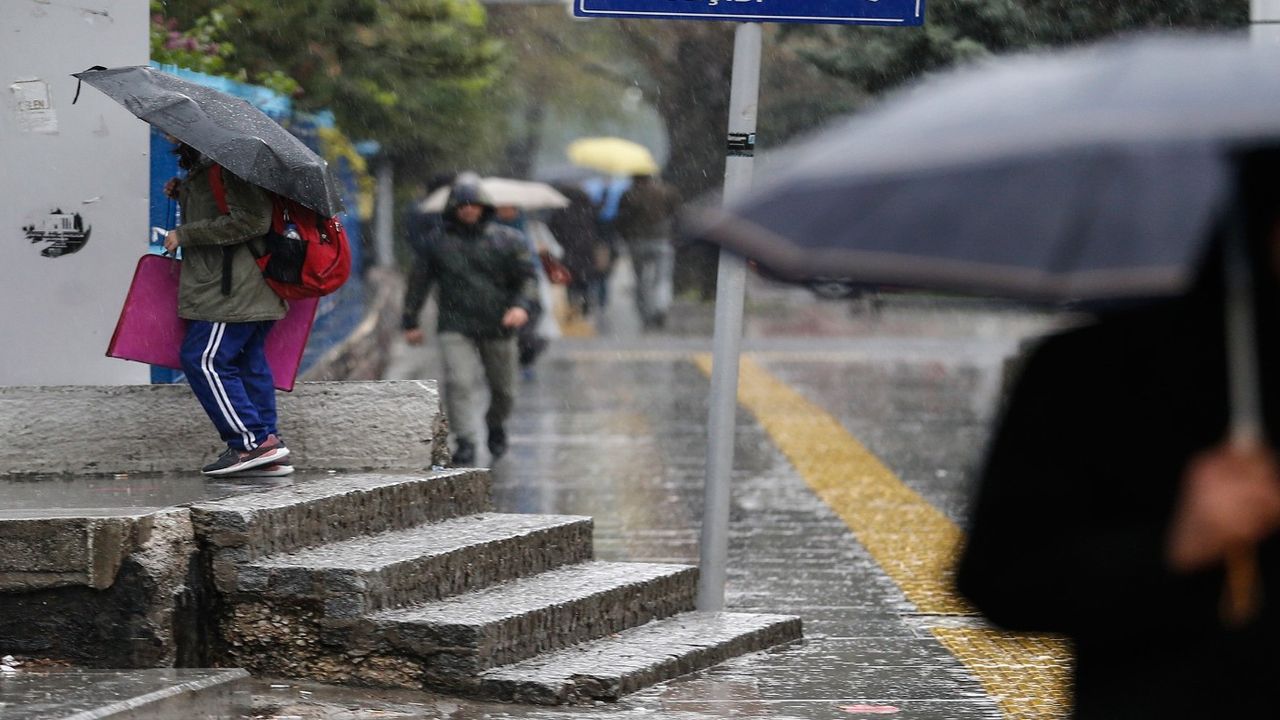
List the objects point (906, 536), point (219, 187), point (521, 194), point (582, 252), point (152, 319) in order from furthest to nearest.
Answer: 1. point (582, 252)
2. point (521, 194)
3. point (906, 536)
4. point (152, 319)
5. point (219, 187)

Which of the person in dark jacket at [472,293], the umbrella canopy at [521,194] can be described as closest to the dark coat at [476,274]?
the person in dark jacket at [472,293]

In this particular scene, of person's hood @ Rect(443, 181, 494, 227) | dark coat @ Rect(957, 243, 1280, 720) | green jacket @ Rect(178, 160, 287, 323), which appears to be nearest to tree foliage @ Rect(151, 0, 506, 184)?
person's hood @ Rect(443, 181, 494, 227)

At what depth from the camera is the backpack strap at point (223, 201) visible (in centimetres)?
681

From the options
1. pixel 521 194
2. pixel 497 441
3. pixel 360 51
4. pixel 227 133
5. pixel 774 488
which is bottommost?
pixel 774 488

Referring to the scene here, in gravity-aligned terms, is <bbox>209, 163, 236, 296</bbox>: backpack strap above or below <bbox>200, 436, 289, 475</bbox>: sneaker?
above

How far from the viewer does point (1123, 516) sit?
245cm

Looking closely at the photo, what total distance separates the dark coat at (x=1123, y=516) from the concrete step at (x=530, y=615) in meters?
3.43

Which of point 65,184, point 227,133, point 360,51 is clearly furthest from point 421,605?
point 360,51

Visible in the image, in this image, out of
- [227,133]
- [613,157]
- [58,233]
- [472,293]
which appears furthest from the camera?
[613,157]

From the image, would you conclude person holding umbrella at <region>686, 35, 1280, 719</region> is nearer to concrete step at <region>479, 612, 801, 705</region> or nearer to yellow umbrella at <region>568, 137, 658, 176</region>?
concrete step at <region>479, 612, 801, 705</region>

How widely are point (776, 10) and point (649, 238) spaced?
19.3 m

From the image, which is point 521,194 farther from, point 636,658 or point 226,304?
point 636,658

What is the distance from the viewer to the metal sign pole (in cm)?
682

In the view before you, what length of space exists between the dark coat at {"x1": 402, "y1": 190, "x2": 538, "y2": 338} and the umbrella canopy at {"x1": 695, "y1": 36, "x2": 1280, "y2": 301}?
8.92 m
